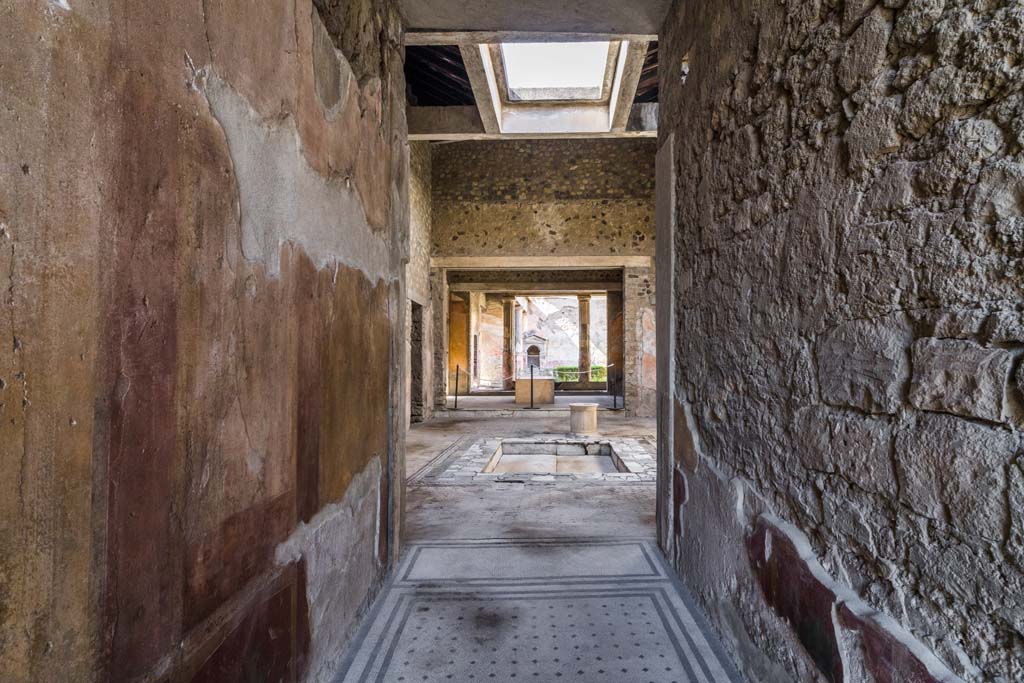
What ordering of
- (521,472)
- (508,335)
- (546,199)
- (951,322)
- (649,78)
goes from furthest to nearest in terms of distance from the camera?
(508,335) → (546,199) → (649,78) → (521,472) → (951,322)

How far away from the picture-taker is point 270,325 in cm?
138

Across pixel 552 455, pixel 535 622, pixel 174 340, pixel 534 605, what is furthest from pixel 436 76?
pixel 174 340

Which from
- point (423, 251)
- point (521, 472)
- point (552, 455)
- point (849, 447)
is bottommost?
point (552, 455)

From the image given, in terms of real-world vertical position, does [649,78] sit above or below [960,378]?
above

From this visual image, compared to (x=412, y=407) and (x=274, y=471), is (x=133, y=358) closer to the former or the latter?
(x=274, y=471)

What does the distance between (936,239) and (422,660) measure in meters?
1.87

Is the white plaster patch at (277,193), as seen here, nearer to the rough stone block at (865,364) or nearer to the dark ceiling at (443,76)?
the rough stone block at (865,364)

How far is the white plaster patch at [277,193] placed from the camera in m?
1.23

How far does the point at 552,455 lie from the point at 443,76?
4.82m

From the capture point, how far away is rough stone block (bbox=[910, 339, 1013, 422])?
0.88 m

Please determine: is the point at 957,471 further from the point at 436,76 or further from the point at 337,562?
the point at 436,76

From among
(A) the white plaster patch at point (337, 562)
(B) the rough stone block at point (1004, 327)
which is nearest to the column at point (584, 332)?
(A) the white plaster patch at point (337, 562)

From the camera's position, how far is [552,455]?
22.0 feet

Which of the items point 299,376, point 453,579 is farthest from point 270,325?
point 453,579
